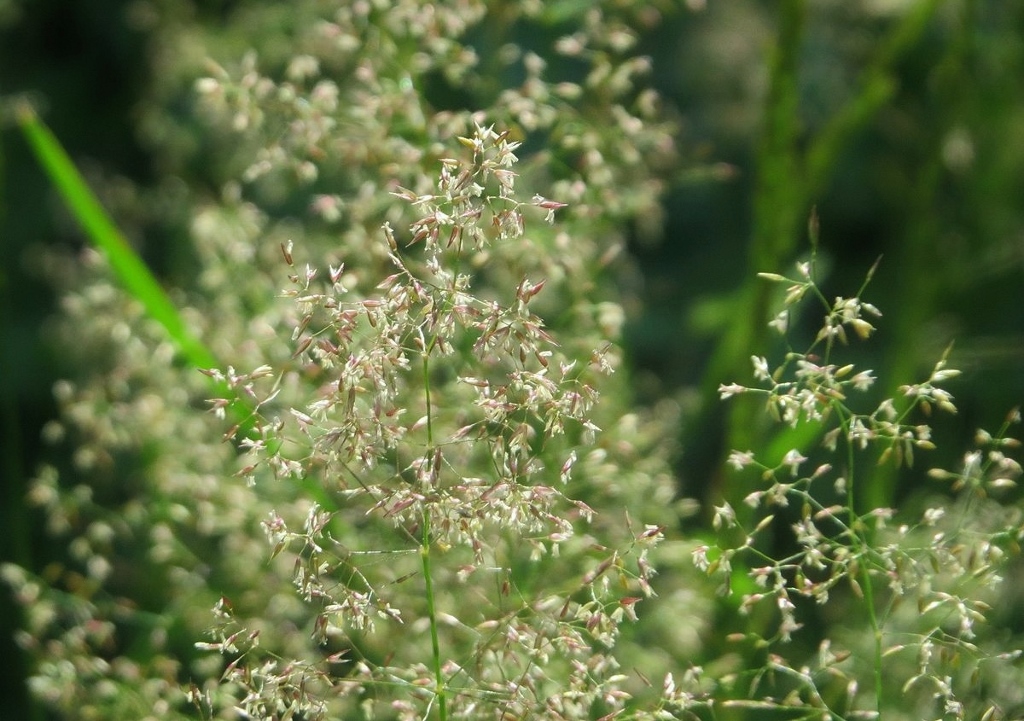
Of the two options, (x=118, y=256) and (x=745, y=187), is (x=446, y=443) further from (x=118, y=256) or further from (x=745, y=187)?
(x=745, y=187)

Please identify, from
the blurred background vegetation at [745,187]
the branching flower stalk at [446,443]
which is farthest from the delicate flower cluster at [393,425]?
the blurred background vegetation at [745,187]

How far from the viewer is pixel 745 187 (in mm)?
3055

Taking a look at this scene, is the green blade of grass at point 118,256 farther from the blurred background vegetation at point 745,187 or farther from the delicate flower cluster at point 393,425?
the blurred background vegetation at point 745,187

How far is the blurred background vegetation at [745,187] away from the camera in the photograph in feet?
4.88

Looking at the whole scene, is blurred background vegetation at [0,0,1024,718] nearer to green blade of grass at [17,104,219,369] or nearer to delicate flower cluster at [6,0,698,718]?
delicate flower cluster at [6,0,698,718]

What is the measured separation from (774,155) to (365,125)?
1.45 ft

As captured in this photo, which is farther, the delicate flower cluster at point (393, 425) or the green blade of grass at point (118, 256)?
the green blade of grass at point (118, 256)

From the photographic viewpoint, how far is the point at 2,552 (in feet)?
8.59

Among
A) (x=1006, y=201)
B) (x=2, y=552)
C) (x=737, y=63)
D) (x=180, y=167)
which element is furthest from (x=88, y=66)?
(x=1006, y=201)

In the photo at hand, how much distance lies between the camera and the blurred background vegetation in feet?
4.88

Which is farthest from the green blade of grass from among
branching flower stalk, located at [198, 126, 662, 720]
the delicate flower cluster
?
branching flower stalk, located at [198, 126, 662, 720]

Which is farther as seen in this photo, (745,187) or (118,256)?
(745,187)

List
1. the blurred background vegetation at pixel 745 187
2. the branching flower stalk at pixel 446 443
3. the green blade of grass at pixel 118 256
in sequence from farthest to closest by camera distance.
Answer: the blurred background vegetation at pixel 745 187 < the green blade of grass at pixel 118 256 < the branching flower stalk at pixel 446 443

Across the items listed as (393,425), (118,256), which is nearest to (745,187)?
(118,256)
